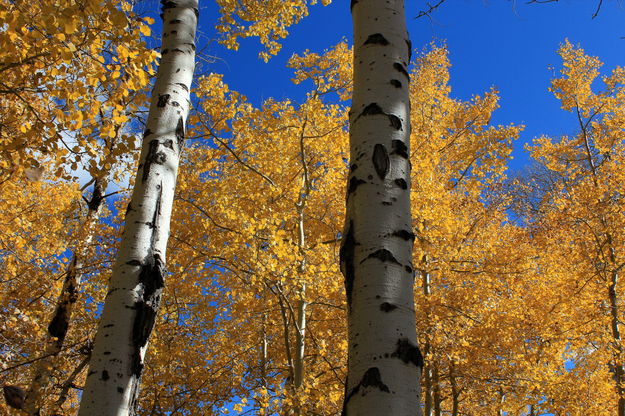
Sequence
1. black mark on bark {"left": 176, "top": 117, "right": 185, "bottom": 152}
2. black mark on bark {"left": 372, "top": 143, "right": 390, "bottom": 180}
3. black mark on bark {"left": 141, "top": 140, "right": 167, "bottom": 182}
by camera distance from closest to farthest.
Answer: black mark on bark {"left": 372, "top": 143, "right": 390, "bottom": 180} → black mark on bark {"left": 141, "top": 140, "right": 167, "bottom": 182} → black mark on bark {"left": 176, "top": 117, "right": 185, "bottom": 152}

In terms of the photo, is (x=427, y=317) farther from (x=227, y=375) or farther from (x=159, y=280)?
(x=159, y=280)

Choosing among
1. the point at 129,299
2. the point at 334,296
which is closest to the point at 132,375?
the point at 129,299

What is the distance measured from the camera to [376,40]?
1.78m

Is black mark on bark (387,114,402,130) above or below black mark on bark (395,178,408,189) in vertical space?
above

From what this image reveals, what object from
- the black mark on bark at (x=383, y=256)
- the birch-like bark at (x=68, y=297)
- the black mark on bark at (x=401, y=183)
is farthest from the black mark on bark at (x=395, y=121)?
A: the birch-like bark at (x=68, y=297)

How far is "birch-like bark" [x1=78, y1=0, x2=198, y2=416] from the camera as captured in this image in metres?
1.79

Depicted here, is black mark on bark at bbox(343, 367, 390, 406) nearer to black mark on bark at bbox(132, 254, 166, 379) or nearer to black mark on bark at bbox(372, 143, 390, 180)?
black mark on bark at bbox(372, 143, 390, 180)

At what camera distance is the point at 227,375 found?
6.74 metres

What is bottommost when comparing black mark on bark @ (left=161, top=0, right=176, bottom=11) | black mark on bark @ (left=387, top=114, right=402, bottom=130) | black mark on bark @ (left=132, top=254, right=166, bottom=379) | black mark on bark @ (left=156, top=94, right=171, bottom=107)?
black mark on bark @ (left=132, top=254, right=166, bottom=379)

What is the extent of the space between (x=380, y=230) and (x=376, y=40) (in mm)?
854

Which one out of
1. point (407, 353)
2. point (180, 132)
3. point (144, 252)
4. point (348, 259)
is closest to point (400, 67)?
point (348, 259)

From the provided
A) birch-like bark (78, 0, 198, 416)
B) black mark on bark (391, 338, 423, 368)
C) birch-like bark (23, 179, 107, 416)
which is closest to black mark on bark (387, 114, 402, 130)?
black mark on bark (391, 338, 423, 368)

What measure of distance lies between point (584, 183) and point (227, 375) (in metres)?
7.65

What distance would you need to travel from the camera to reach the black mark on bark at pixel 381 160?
1.49 metres
